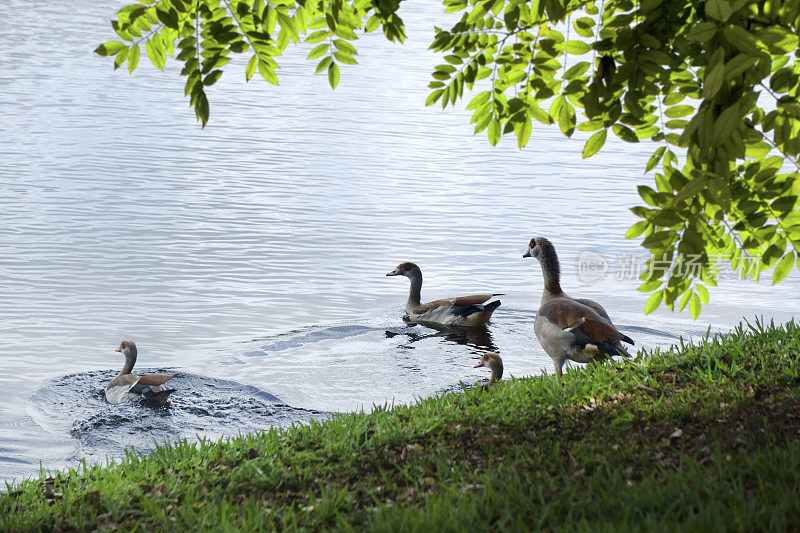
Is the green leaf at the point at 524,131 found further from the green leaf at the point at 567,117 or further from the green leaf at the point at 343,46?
the green leaf at the point at 343,46

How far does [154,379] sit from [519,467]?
548cm

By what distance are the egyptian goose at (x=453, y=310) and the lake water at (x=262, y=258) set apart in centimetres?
29

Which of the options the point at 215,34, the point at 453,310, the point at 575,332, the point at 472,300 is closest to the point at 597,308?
the point at 575,332

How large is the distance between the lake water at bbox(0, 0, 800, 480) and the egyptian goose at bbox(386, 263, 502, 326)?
293 mm

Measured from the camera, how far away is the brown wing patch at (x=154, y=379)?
9.73 metres

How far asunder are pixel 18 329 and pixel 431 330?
6.09 metres

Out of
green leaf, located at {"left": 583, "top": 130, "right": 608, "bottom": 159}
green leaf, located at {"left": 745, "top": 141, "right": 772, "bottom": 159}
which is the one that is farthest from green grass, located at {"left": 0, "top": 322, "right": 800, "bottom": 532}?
green leaf, located at {"left": 583, "top": 130, "right": 608, "bottom": 159}

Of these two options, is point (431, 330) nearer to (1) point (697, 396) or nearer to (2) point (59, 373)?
(2) point (59, 373)

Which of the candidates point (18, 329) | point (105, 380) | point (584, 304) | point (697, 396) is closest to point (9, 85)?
point (18, 329)

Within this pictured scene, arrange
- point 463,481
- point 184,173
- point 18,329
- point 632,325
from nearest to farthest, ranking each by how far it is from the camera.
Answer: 1. point 463,481
2. point 18,329
3. point 632,325
4. point 184,173

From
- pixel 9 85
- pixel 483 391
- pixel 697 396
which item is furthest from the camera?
pixel 9 85

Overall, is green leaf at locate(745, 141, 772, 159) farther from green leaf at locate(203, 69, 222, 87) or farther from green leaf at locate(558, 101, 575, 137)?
green leaf at locate(203, 69, 222, 87)

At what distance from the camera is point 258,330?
1295cm

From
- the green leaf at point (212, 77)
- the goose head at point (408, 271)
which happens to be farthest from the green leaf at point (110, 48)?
the goose head at point (408, 271)
